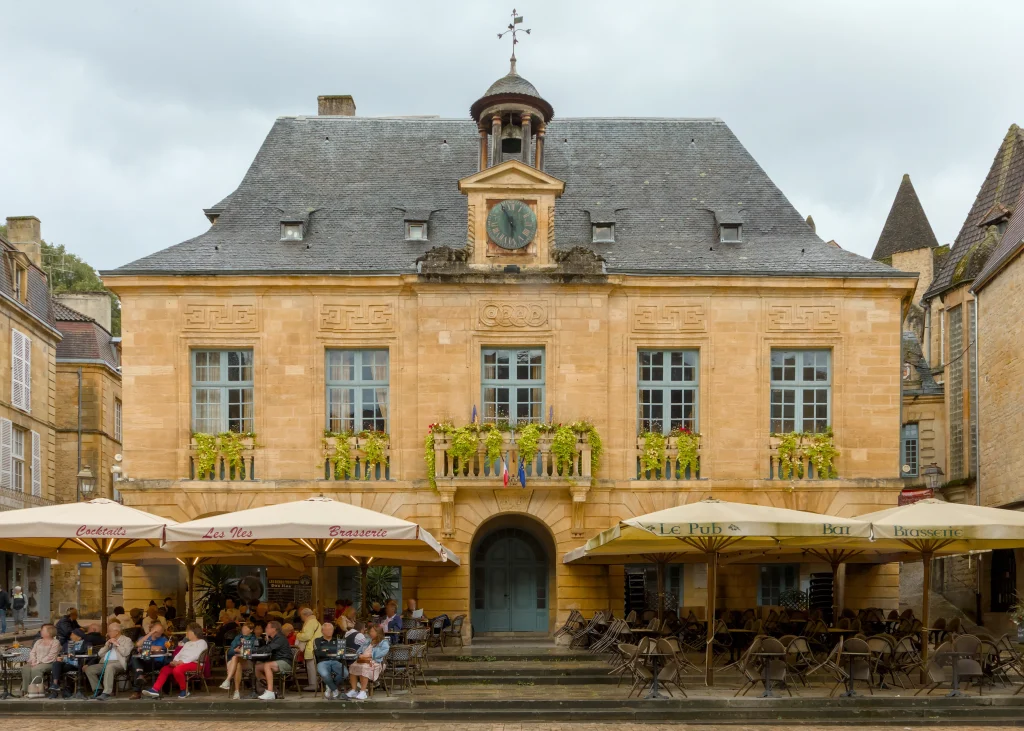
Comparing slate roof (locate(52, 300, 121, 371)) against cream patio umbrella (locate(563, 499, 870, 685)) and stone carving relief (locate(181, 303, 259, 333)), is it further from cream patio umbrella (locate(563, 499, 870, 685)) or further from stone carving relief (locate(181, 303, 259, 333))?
cream patio umbrella (locate(563, 499, 870, 685))

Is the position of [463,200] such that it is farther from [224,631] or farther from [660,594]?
[224,631]

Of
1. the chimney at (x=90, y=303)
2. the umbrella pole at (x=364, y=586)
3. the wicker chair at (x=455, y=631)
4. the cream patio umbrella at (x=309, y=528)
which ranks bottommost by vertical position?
the wicker chair at (x=455, y=631)

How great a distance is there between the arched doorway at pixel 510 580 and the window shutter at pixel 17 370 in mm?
14714

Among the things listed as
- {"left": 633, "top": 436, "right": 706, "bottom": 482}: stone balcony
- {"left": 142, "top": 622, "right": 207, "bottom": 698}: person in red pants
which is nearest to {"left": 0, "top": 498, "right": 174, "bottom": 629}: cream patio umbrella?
{"left": 142, "top": 622, "right": 207, "bottom": 698}: person in red pants

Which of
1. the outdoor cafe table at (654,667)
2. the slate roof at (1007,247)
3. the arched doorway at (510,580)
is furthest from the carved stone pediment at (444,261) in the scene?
the slate roof at (1007,247)

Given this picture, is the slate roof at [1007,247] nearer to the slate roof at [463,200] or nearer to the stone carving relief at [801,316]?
the slate roof at [463,200]

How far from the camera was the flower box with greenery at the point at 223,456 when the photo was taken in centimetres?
2231

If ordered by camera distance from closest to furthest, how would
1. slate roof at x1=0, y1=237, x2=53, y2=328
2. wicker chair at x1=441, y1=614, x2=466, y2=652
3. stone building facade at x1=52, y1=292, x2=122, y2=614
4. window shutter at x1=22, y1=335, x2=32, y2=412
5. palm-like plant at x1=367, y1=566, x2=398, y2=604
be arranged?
wicker chair at x1=441, y1=614, x2=466, y2=652 → palm-like plant at x1=367, y1=566, x2=398, y2=604 → slate roof at x1=0, y1=237, x2=53, y2=328 → window shutter at x1=22, y1=335, x2=32, y2=412 → stone building facade at x1=52, y1=292, x2=122, y2=614

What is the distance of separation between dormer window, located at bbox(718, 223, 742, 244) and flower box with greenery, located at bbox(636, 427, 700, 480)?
13.3ft

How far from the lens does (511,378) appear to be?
899 inches

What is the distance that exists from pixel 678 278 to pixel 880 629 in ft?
23.8

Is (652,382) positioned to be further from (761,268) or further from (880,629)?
(880,629)

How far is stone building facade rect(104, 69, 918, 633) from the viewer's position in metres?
22.4

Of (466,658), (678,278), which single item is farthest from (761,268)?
(466,658)
